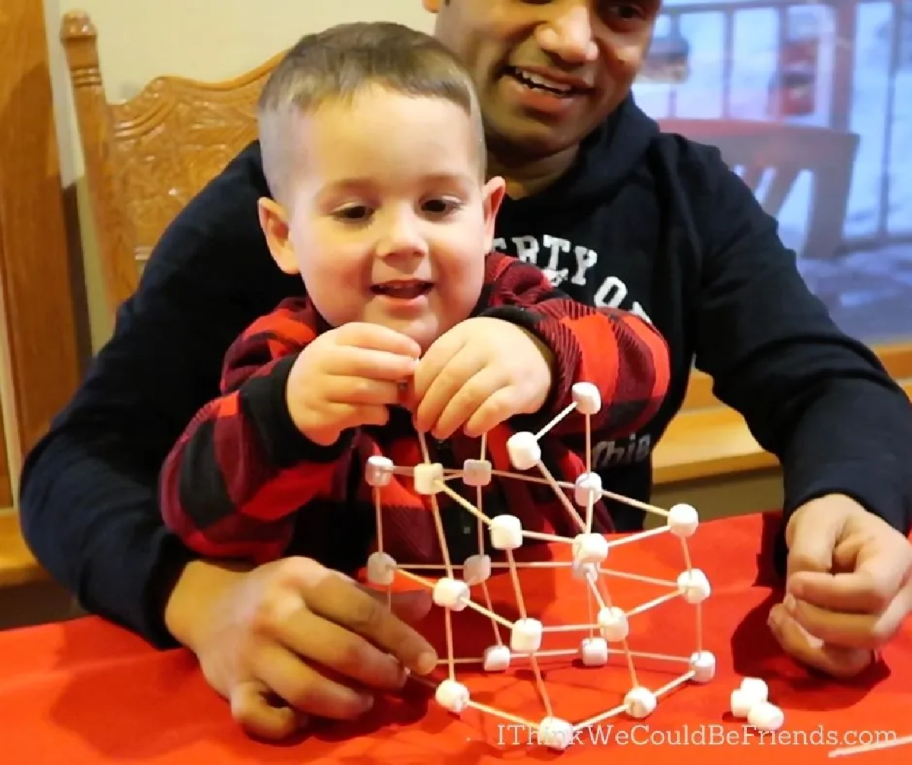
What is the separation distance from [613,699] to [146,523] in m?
0.35

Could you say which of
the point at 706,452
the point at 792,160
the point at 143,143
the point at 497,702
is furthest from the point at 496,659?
the point at 792,160

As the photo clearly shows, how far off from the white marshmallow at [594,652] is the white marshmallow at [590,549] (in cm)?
10

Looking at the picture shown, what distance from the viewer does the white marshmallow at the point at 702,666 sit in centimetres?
63

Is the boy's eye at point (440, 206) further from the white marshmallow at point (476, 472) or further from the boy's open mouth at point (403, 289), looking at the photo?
the white marshmallow at point (476, 472)

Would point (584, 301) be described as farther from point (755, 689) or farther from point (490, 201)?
point (755, 689)

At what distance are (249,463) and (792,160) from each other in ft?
4.90

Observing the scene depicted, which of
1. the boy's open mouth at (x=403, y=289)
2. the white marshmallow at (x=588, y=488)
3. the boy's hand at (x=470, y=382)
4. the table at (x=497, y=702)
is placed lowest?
the table at (x=497, y=702)

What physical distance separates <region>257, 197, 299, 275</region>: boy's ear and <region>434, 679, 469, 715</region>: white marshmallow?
0.30m

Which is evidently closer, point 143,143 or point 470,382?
point 470,382

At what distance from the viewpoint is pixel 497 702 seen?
62 centimetres

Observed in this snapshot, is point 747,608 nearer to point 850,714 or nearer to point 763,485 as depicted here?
point 850,714

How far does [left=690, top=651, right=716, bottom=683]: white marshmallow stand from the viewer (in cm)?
63

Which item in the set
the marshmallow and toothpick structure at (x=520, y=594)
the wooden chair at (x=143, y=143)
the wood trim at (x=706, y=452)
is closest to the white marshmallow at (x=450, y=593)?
the marshmallow and toothpick structure at (x=520, y=594)

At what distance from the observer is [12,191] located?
4.52ft
